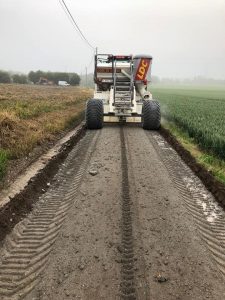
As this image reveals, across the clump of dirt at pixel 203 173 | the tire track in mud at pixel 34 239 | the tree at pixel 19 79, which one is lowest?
the tree at pixel 19 79

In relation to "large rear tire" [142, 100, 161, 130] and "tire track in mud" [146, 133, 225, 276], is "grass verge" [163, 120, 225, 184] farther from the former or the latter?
"large rear tire" [142, 100, 161, 130]

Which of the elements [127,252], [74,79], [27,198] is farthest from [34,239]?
[74,79]

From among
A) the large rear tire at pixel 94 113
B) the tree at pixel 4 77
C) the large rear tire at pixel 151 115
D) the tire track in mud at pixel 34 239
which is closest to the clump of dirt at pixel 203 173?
the large rear tire at pixel 151 115

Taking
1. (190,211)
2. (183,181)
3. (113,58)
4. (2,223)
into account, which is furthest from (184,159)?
(113,58)

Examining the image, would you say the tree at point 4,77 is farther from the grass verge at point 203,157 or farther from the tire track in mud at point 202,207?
the tire track in mud at point 202,207

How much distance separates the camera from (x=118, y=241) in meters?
5.79

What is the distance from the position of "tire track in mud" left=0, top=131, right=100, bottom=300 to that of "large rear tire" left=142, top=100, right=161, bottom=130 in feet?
24.8

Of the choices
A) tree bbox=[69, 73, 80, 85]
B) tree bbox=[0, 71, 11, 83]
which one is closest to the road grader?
tree bbox=[0, 71, 11, 83]

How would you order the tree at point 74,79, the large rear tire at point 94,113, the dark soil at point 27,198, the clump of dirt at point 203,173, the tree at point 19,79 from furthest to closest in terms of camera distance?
the tree at point 74,79
the tree at point 19,79
the large rear tire at point 94,113
the clump of dirt at point 203,173
the dark soil at point 27,198

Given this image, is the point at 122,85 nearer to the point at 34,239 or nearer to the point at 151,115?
the point at 151,115

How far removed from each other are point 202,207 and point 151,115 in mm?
9358

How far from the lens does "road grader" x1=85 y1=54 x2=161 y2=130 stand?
16562 mm

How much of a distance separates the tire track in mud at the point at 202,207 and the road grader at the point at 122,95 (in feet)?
16.7

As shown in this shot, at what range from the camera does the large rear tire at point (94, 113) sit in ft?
53.4
